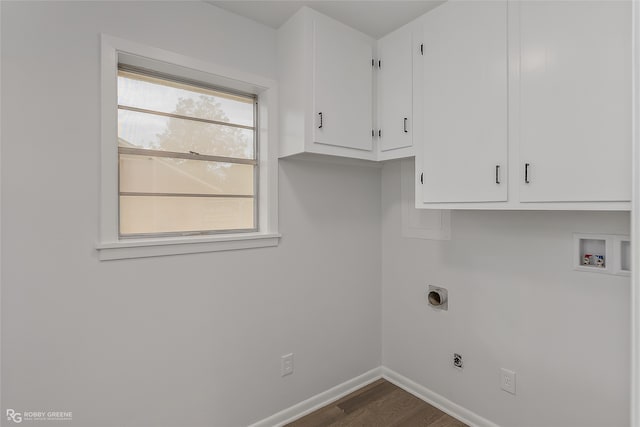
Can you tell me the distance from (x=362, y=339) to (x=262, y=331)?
898 millimetres

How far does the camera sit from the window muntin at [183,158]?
1.65 meters

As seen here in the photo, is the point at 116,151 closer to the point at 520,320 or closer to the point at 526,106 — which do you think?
the point at 526,106

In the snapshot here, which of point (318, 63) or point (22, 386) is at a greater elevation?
point (318, 63)

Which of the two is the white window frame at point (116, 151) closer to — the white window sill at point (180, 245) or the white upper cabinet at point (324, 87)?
the white window sill at point (180, 245)

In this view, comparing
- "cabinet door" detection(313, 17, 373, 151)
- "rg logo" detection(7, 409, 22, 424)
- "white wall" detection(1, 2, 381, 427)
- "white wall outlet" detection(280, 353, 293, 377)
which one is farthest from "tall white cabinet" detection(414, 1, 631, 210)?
"rg logo" detection(7, 409, 22, 424)

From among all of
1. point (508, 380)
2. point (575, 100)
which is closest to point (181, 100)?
point (575, 100)

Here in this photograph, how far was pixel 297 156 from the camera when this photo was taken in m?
2.00

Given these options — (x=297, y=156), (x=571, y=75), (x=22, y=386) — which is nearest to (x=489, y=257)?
(x=571, y=75)

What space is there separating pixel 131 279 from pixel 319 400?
4.90 ft

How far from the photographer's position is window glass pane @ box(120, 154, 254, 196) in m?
1.65

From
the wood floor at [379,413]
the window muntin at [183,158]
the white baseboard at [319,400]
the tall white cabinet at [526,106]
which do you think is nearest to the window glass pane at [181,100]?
the window muntin at [183,158]

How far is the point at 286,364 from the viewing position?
6.87 ft

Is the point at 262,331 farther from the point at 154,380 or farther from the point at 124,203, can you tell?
the point at 124,203

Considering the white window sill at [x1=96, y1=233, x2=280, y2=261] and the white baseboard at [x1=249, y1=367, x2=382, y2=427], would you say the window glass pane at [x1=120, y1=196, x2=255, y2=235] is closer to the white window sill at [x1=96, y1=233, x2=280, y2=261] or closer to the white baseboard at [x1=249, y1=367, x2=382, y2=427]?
the white window sill at [x1=96, y1=233, x2=280, y2=261]
